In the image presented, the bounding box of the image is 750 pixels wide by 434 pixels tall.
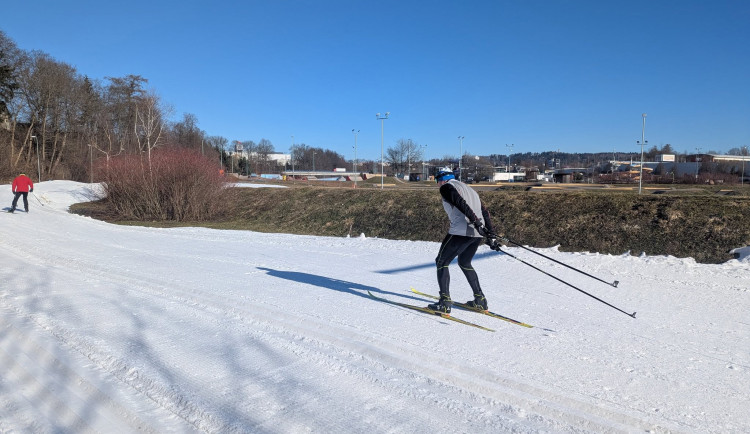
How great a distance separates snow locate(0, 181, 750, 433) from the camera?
355cm

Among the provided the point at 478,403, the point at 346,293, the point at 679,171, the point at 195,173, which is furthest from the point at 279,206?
the point at 679,171

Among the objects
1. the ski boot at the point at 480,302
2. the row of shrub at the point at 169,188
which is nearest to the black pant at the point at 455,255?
the ski boot at the point at 480,302

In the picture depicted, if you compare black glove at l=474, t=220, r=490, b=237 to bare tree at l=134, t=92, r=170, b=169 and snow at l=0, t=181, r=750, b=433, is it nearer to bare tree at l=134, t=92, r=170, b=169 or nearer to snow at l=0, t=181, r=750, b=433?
snow at l=0, t=181, r=750, b=433

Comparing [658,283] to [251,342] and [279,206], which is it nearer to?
[251,342]

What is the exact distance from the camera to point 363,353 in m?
4.74

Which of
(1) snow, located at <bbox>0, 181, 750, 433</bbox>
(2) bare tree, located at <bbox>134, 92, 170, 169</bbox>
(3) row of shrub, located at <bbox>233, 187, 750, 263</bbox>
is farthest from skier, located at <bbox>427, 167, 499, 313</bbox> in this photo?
(2) bare tree, located at <bbox>134, 92, 170, 169</bbox>

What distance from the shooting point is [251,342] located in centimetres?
504

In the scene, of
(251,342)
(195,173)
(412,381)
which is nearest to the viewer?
(412,381)

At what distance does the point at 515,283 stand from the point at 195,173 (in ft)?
64.0

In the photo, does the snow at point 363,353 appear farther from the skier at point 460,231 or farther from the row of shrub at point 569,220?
the row of shrub at point 569,220

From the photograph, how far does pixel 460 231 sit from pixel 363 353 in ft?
6.76

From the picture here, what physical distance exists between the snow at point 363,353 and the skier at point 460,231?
400mm

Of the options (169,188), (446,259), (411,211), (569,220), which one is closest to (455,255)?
(446,259)

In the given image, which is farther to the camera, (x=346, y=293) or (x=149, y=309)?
(x=346, y=293)
